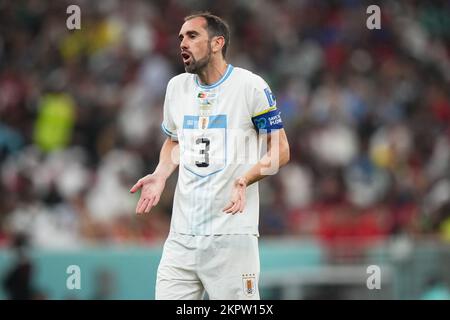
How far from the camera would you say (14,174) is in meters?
15.6

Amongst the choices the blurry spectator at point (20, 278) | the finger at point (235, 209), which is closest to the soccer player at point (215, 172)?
the finger at point (235, 209)

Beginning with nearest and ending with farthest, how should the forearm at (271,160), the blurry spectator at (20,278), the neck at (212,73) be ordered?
the forearm at (271,160) → the neck at (212,73) → the blurry spectator at (20,278)

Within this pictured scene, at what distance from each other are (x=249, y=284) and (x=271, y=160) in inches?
33.5

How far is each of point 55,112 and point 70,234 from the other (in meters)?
2.88

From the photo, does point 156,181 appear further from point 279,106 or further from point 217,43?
point 279,106

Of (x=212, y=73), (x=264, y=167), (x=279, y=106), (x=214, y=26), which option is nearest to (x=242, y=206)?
(x=264, y=167)

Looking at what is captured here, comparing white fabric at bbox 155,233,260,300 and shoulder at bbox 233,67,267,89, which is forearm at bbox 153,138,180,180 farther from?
shoulder at bbox 233,67,267,89

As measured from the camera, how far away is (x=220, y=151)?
7.61 metres

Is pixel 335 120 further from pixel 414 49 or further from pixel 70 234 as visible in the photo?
pixel 70 234

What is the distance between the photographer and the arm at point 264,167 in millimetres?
7164

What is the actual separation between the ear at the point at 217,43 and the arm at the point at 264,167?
0.71 m

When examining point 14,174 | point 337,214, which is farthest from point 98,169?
point 337,214

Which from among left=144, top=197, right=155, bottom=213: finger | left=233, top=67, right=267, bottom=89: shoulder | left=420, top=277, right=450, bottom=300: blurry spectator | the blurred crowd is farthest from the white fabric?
the blurred crowd

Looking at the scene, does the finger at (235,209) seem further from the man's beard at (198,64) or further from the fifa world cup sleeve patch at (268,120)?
the man's beard at (198,64)
